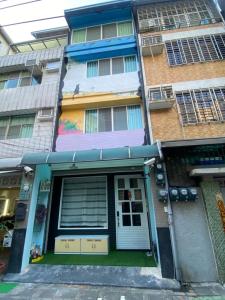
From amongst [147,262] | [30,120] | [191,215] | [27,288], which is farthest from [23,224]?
[191,215]

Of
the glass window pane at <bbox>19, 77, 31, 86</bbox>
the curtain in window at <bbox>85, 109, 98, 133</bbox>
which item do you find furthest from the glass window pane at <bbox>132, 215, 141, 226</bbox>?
the glass window pane at <bbox>19, 77, 31, 86</bbox>

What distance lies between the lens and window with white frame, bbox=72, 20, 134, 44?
10719mm

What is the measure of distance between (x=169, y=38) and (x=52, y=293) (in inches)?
449

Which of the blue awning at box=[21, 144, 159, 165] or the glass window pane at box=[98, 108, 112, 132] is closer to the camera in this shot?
the blue awning at box=[21, 144, 159, 165]

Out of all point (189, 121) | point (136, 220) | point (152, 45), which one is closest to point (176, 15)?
point (152, 45)

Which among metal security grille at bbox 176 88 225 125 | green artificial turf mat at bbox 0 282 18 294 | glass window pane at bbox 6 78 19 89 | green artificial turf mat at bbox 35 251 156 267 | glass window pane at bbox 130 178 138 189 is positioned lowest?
green artificial turf mat at bbox 0 282 18 294

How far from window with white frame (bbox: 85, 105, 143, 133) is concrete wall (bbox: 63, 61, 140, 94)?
94 centimetres

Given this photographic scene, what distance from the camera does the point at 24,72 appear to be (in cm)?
1043

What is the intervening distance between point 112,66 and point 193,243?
28.9 ft

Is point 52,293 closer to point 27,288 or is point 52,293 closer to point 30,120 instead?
point 27,288

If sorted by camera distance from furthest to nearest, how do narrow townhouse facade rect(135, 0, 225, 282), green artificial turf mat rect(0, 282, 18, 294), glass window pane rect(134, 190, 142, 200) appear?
glass window pane rect(134, 190, 142, 200), narrow townhouse facade rect(135, 0, 225, 282), green artificial turf mat rect(0, 282, 18, 294)

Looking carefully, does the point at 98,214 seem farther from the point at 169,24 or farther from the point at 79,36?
the point at 169,24

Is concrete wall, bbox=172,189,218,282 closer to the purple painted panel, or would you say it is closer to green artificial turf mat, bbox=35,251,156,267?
green artificial turf mat, bbox=35,251,156,267

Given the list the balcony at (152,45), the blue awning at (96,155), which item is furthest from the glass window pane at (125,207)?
the balcony at (152,45)
